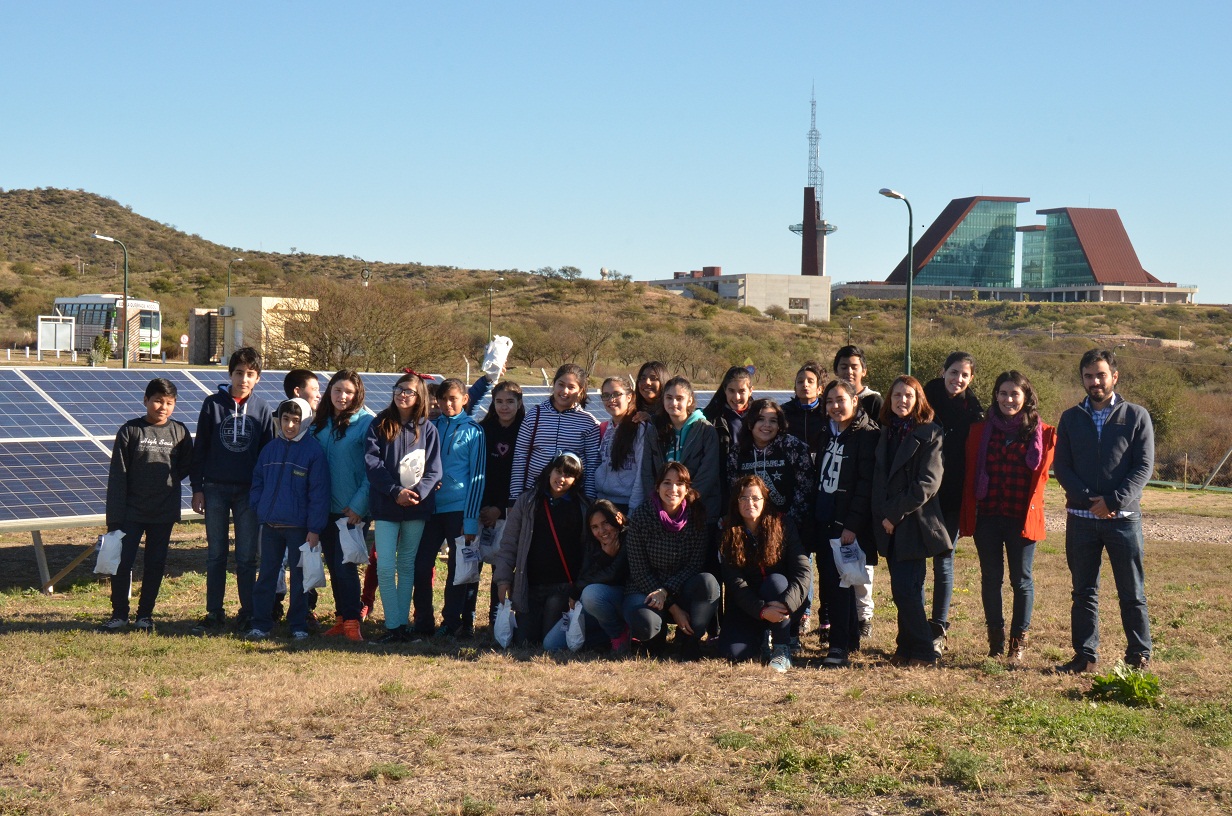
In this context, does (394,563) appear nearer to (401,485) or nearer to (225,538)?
(401,485)

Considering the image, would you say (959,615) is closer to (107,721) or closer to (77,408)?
(107,721)

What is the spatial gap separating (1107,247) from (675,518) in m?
142

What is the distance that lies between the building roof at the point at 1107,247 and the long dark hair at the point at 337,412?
13757 cm

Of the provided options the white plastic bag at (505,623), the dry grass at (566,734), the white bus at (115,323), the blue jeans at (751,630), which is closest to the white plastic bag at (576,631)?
the dry grass at (566,734)

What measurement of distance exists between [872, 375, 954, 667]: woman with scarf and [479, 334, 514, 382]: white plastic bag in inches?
116

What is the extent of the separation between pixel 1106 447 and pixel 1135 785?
8.08ft

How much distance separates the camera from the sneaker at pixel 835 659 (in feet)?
23.3

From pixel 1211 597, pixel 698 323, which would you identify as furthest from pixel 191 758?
pixel 698 323

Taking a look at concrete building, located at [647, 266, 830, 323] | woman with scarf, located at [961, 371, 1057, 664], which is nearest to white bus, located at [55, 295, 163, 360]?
woman with scarf, located at [961, 371, 1057, 664]

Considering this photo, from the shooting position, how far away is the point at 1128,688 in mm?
6250

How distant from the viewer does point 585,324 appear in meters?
64.1

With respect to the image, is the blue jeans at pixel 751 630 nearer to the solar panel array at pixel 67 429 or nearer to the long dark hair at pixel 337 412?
the long dark hair at pixel 337 412

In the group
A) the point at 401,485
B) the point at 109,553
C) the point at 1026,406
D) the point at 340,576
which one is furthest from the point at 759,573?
the point at 109,553

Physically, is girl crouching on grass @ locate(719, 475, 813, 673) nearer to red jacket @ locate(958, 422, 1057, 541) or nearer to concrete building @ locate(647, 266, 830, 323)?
red jacket @ locate(958, 422, 1057, 541)
